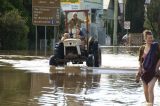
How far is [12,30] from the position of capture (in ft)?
157

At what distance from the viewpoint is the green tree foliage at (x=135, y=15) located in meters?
93.6

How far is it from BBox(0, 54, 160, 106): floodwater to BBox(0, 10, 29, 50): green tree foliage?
25.6 metres

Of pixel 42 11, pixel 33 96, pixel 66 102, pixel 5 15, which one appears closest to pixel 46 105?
pixel 66 102

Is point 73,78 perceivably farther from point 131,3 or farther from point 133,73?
point 131,3

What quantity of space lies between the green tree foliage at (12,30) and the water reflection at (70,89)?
26.5 metres

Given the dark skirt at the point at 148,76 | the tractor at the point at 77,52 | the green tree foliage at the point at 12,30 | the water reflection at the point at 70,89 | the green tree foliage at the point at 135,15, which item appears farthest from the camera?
the green tree foliage at the point at 135,15

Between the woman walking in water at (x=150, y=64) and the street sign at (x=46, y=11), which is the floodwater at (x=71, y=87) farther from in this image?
A: the street sign at (x=46, y=11)

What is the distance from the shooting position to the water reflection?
1244cm

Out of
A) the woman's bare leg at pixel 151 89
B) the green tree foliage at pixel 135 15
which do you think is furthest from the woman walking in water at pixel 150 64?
the green tree foliage at pixel 135 15

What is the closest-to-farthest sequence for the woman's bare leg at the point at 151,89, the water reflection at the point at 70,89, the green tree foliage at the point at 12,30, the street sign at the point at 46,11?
the woman's bare leg at the point at 151,89
the water reflection at the point at 70,89
the street sign at the point at 46,11
the green tree foliage at the point at 12,30

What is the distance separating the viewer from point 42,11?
35.9m

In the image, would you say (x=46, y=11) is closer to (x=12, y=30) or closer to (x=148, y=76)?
(x=12, y=30)

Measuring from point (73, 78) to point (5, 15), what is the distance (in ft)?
99.7

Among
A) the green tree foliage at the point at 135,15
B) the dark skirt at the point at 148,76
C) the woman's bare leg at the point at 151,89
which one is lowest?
the green tree foliage at the point at 135,15
